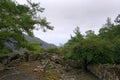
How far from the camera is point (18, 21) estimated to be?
79.0ft

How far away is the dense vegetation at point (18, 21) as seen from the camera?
2316 centimetres

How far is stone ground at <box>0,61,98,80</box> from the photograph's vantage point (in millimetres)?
22703

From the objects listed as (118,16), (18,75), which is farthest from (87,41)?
(118,16)

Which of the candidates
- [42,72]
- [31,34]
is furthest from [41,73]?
[31,34]

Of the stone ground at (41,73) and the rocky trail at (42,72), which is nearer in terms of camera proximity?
the stone ground at (41,73)

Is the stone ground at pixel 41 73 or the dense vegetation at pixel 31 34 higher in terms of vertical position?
the dense vegetation at pixel 31 34

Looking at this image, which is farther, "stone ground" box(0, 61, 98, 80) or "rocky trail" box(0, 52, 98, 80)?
"rocky trail" box(0, 52, 98, 80)

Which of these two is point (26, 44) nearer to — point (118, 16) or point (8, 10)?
point (8, 10)

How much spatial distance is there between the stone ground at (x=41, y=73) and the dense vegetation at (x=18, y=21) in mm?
2134

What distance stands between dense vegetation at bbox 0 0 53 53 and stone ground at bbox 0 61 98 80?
7.00 ft

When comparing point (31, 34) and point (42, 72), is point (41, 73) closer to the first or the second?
point (42, 72)

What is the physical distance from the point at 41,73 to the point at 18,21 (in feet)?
15.8

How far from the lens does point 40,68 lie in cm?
2484

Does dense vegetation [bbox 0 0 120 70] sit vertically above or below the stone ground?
above
